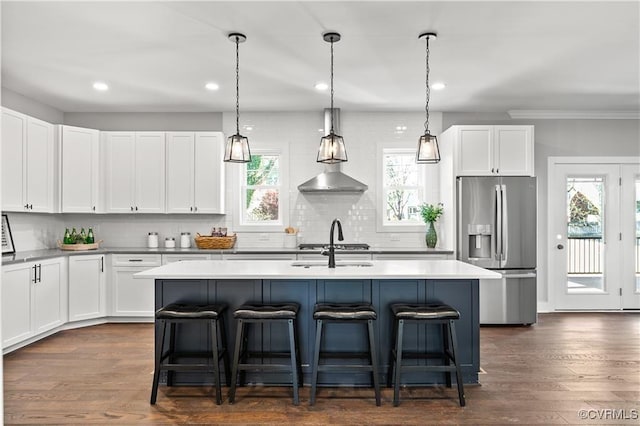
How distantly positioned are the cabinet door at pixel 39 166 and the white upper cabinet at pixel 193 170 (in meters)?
1.27

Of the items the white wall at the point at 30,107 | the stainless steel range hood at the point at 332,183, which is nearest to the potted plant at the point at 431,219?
the stainless steel range hood at the point at 332,183

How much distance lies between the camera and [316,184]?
212 inches

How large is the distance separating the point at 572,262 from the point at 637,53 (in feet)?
9.70

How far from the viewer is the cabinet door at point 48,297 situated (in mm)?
4508

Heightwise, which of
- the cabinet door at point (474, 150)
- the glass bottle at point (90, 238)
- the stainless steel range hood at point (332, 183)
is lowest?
the glass bottle at point (90, 238)

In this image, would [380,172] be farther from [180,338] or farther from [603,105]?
[180,338]

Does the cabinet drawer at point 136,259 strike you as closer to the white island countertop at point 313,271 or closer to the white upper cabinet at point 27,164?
the white upper cabinet at point 27,164

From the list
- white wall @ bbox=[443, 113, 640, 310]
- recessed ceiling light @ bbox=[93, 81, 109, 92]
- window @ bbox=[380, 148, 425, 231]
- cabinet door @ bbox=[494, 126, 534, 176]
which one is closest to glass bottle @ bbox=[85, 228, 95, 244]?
recessed ceiling light @ bbox=[93, 81, 109, 92]

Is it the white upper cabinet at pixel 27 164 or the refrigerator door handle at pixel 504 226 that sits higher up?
the white upper cabinet at pixel 27 164

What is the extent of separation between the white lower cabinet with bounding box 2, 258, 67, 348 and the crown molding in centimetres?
574

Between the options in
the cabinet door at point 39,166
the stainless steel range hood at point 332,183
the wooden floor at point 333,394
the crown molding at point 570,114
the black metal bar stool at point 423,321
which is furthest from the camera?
the crown molding at point 570,114

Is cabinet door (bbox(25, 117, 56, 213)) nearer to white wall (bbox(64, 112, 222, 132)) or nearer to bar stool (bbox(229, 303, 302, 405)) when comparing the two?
white wall (bbox(64, 112, 222, 132))

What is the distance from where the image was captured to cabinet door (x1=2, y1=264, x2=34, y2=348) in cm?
406

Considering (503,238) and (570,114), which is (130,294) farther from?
(570,114)
